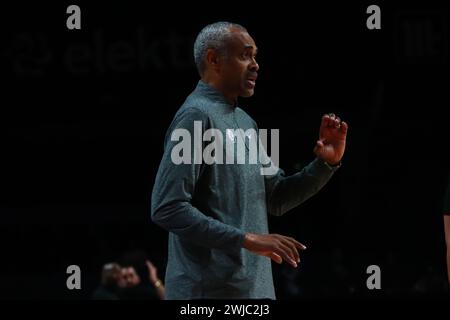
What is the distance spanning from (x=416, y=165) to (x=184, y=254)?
5.46 meters

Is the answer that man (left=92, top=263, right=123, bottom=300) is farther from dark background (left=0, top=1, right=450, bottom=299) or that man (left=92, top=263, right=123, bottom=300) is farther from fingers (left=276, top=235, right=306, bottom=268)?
fingers (left=276, top=235, right=306, bottom=268)

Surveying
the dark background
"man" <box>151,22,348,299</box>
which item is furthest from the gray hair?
the dark background

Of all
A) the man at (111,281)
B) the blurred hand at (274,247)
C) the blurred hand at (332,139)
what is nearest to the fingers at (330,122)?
the blurred hand at (332,139)

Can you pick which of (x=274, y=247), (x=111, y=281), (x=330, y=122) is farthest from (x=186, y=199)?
(x=111, y=281)

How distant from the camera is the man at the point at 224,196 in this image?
2.28 meters

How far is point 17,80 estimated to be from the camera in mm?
6383

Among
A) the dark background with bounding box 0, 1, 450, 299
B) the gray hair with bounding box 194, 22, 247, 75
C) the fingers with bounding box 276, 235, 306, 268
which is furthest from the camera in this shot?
the dark background with bounding box 0, 1, 450, 299

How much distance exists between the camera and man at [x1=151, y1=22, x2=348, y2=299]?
228cm

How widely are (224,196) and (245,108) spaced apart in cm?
396

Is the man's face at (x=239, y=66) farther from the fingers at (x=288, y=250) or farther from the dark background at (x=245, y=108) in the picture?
the dark background at (x=245, y=108)

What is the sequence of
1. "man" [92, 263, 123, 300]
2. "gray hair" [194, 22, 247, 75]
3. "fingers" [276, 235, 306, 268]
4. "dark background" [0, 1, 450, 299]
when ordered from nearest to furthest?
"fingers" [276, 235, 306, 268] → "gray hair" [194, 22, 247, 75] → "dark background" [0, 1, 450, 299] → "man" [92, 263, 123, 300]

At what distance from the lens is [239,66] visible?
8.17 ft

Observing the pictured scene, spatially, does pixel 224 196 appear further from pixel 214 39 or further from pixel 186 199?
pixel 214 39

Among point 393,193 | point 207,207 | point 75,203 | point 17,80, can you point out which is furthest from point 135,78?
point 207,207
